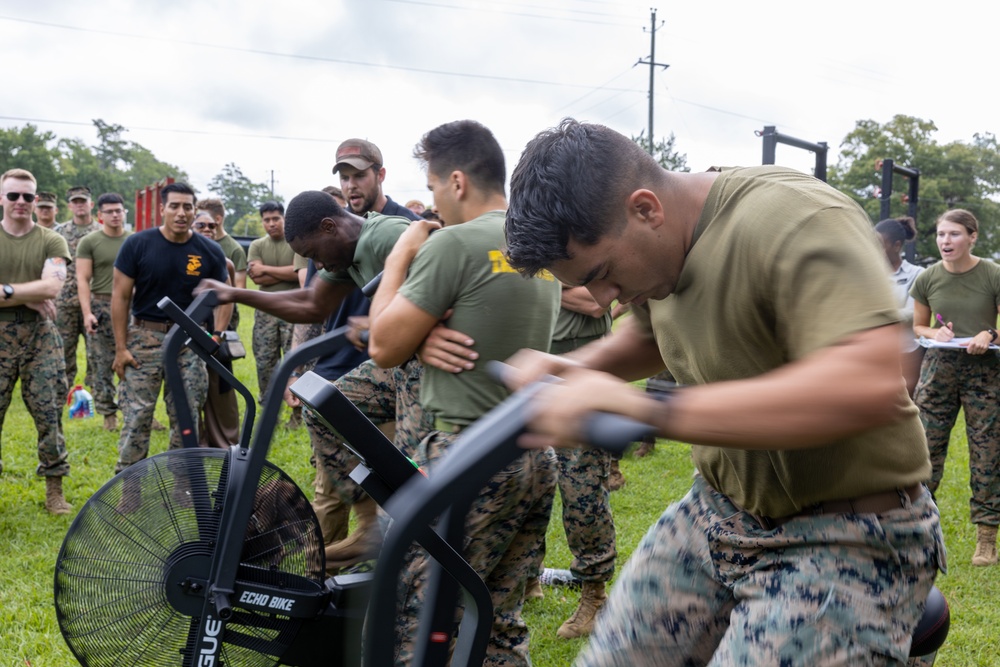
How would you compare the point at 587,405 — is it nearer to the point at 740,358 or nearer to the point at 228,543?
the point at 740,358

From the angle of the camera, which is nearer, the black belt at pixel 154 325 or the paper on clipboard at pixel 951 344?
the paper on clipboard at pixel 951 344

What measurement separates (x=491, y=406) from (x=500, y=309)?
33cm

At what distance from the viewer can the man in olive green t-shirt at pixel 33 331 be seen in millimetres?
5961

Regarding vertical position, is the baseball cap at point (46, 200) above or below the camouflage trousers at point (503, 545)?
above

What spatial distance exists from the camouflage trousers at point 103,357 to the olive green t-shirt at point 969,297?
764 cm

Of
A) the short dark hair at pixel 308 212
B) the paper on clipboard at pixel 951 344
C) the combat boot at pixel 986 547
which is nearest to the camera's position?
the short dark hair at pixel 308 212

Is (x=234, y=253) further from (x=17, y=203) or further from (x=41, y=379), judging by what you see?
(x=41, y=379)

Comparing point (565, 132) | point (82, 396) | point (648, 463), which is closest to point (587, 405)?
point (565, 132)

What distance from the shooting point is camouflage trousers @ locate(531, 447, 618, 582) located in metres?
4.30

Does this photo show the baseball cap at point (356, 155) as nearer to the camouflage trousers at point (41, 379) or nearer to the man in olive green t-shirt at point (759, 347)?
the camouflage trousers at point (41, 379)

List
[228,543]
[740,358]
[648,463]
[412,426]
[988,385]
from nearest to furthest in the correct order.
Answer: [740,358] < [228,543] < [412,426] < [988,385] < [648,463]

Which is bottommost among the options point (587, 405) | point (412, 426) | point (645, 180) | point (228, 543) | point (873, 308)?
point (228, 543)

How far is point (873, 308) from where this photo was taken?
1.35 metres

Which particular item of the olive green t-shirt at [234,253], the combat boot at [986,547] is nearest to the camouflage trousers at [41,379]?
the olive green t-shirt at [234,253]
